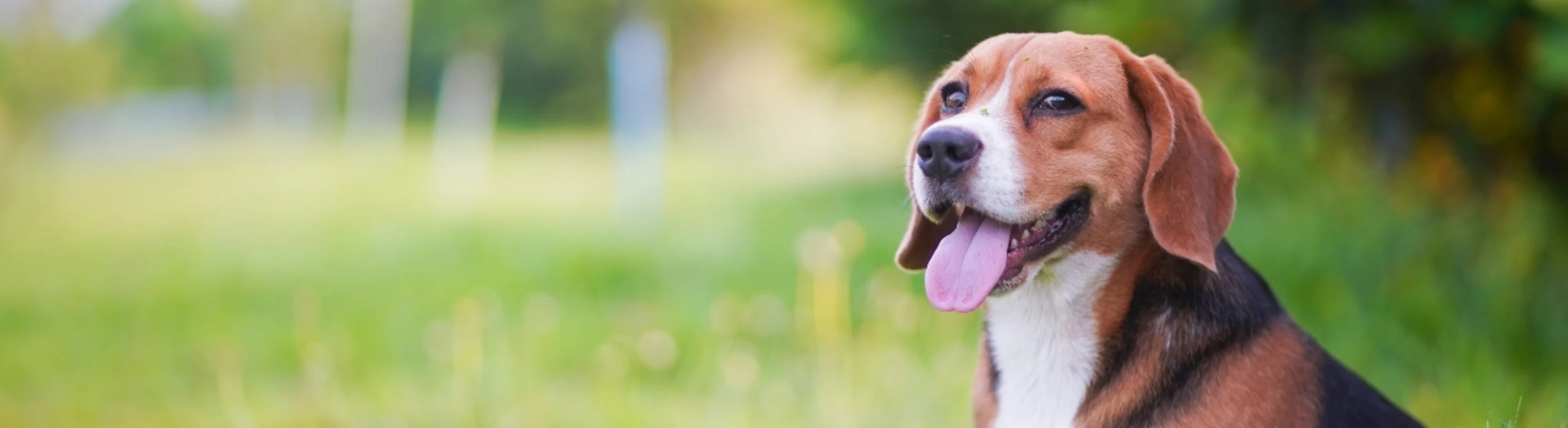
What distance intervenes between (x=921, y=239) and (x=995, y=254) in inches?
19.2

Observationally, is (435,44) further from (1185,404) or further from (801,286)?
(1185,404)

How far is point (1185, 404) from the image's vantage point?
2.50 meters

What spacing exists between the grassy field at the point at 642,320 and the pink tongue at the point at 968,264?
1488mm

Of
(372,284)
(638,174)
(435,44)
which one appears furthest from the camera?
(435,44)

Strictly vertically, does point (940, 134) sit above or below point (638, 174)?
above

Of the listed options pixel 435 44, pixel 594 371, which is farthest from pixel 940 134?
pixel 435 44

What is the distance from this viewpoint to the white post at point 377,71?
16156 millimetres

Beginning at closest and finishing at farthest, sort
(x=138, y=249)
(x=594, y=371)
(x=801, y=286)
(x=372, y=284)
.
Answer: (x=594, y=371)
(x=801, y=286)
(x=372, y=284)
(x=138, y=249)

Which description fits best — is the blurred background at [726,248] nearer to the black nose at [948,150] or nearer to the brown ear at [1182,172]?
the brown ear at [1182,172]

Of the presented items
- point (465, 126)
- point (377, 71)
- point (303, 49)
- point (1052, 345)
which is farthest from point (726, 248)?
point (303, 49)

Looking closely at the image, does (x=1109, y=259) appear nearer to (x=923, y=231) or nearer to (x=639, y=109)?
(x=923, y=231)

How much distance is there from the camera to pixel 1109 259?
8.81 feet

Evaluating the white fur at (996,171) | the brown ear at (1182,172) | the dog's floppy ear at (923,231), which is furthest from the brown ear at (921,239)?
the brown ear at (1182,172)

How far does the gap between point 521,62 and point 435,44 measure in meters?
1.13
